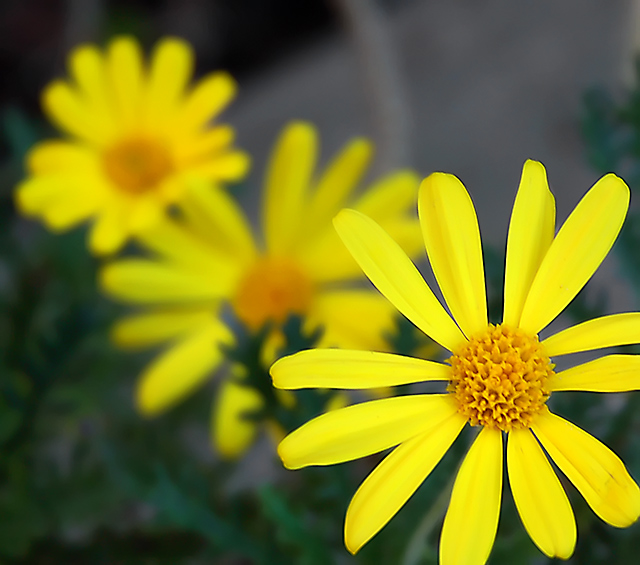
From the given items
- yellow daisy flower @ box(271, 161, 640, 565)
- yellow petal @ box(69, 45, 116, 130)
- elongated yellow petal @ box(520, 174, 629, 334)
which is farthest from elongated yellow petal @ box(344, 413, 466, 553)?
yellow petal @ box(69, 45, 116, 130)

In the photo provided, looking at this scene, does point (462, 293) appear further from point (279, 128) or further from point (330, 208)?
point (279, 128)

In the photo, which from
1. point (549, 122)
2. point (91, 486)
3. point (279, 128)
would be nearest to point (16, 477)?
point (91, 486)

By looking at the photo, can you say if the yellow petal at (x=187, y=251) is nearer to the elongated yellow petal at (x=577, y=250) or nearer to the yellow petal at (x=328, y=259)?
the yellow petal at (x=328, y=259)

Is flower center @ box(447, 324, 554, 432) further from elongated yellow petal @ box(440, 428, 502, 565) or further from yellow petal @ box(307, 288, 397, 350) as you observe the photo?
yellow petal @ box(307, 288, 397, 350)

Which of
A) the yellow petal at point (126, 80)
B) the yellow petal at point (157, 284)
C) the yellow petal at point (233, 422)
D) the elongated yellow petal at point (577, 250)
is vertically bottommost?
the elongated yellow petal at point (577, 250)

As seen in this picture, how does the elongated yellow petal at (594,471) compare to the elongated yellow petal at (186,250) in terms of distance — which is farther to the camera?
the elongated yellow petal at (186,250)

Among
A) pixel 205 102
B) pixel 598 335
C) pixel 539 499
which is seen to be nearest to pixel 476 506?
pixel 539 499

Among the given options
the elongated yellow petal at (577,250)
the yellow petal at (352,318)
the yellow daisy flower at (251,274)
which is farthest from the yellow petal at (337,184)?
the elongated yellow petal at (577,250)
